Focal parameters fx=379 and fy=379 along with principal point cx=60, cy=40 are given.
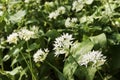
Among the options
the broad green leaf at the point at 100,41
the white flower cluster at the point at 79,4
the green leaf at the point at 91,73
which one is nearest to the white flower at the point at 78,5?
the white flower cluster at the point at 79,4

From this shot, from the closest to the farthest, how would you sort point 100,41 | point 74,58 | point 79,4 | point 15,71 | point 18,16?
point 74,58 → point 100,41 → point 15,71 → point 79,4 → point 18,16

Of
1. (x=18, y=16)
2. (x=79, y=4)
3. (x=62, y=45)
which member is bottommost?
(x=18, y=16)

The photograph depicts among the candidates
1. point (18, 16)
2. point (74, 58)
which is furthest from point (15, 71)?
point (18, 16)

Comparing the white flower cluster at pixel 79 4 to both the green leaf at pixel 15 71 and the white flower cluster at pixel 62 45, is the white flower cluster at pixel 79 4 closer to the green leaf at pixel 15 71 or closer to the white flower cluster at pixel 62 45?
the green leaf at pixel 15 71

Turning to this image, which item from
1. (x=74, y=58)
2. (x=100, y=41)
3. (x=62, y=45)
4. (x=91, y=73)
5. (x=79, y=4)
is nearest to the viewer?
(x=62, y=45)

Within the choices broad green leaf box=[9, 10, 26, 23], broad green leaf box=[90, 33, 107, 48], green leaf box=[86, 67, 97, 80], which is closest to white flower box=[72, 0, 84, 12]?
broad green leaf box=[9, 10, 26, 23]

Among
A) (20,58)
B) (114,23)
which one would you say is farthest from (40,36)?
(114,23)

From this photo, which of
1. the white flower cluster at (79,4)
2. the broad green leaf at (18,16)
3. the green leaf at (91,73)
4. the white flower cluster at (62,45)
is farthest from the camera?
the broad green leaf at (18,16)

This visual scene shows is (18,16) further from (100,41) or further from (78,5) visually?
(100,41)

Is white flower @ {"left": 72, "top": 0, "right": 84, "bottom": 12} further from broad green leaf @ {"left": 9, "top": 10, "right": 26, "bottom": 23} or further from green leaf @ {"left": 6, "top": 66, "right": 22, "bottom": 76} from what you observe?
green leaf @ {"left": 6, "top": 66, "right": 22, "bottom": 76}
